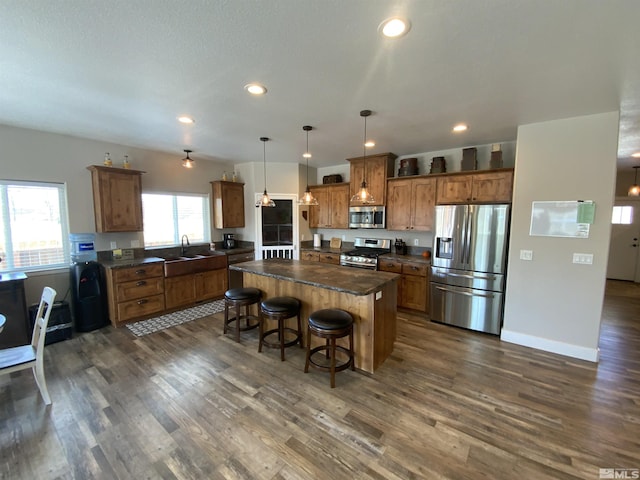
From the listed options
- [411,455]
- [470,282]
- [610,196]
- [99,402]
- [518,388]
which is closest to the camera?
[411,455]

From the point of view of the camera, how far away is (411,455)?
1.81 metres

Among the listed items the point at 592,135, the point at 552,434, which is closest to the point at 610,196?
the point at 592,135

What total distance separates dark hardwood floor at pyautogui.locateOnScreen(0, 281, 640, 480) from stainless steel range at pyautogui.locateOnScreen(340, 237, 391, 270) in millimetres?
1670

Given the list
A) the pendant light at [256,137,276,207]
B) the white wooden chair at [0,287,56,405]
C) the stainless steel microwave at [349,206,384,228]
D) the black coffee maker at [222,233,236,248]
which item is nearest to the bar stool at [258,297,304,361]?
the pendant light at [256,137,276,207]

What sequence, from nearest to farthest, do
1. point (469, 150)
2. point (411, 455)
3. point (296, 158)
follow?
point (411, 455), point (469, 150), point (296, 158)

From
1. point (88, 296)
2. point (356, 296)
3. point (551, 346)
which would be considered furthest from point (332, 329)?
point (88, 296)

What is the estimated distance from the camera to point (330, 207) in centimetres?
558

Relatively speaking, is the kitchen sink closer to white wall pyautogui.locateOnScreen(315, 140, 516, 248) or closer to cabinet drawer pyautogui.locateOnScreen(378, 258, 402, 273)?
white wall pyautogui.locateOnScreen(315, 140, 516, 248)

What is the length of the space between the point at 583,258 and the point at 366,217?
119 inches

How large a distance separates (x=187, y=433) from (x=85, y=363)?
183cm

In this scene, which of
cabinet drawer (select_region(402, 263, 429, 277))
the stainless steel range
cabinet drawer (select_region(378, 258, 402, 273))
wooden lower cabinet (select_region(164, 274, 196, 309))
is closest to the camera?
cabinet drawer (select_region(402, 263, 429, 277))

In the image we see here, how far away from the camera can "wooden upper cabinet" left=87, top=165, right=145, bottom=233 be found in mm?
3900

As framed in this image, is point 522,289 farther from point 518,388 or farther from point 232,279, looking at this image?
point 232,279

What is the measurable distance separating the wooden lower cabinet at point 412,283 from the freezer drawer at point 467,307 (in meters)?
0.17
